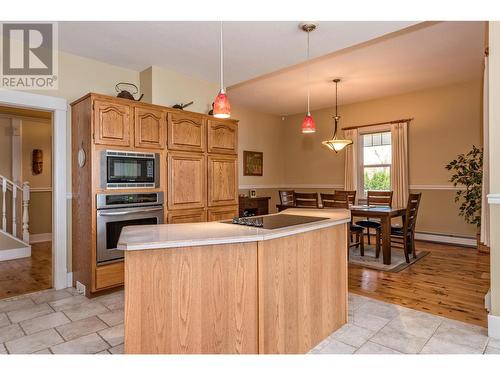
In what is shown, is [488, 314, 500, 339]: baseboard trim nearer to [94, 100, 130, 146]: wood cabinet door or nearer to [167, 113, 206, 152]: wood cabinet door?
[167, 113, 206, 152]: wood cabinet door

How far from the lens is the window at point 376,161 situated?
20.1ft

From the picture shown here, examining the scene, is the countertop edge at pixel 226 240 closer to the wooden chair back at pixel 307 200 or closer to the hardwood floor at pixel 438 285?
the hardwood floor at pixel 438 285

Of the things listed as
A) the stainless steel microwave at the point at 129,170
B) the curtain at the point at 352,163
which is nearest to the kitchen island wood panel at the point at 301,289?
the stainless steel microwave at the point at 129,170

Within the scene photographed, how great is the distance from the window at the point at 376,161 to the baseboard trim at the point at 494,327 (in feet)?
13.0

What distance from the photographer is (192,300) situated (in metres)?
1.69

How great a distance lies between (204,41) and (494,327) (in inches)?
142

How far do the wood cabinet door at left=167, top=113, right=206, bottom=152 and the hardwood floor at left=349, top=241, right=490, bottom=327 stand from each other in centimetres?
252

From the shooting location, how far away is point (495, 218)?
7.66 feet

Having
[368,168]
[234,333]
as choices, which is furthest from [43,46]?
[368,168]

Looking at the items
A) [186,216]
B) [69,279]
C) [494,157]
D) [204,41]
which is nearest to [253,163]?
[186,216]

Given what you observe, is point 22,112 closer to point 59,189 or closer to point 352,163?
point 59,189

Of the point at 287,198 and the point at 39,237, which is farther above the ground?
the point at 287,198

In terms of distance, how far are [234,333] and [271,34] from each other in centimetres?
274
